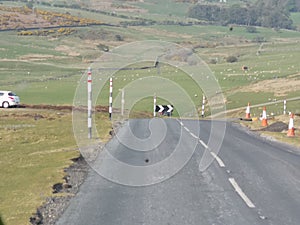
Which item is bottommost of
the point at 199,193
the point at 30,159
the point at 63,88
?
the point at 63,88

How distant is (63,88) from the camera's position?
291ft

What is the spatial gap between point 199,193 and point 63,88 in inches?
3031

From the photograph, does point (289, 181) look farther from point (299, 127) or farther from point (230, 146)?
point (299, 127)

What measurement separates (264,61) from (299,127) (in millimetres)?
111601

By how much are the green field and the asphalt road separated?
1220mm

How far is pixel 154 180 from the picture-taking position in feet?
48.5

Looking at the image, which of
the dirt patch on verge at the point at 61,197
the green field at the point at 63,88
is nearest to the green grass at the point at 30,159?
the green field at the point at 63,88

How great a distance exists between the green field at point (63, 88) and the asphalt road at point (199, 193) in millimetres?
1220

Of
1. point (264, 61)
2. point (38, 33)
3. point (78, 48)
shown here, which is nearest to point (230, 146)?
point (264, 61)

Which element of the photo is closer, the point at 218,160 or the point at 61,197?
the point at 61,197

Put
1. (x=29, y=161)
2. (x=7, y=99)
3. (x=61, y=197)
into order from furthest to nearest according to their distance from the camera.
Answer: (x=7, y=99) → (x=29, y=161) → (x=61, y=197)

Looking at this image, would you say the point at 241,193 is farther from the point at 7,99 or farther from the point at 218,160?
the point at 7,99

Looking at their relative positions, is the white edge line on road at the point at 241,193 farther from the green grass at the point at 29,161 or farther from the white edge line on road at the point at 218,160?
the green grass at the point at 29,161

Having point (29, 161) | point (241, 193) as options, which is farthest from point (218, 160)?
point (29, 161)
